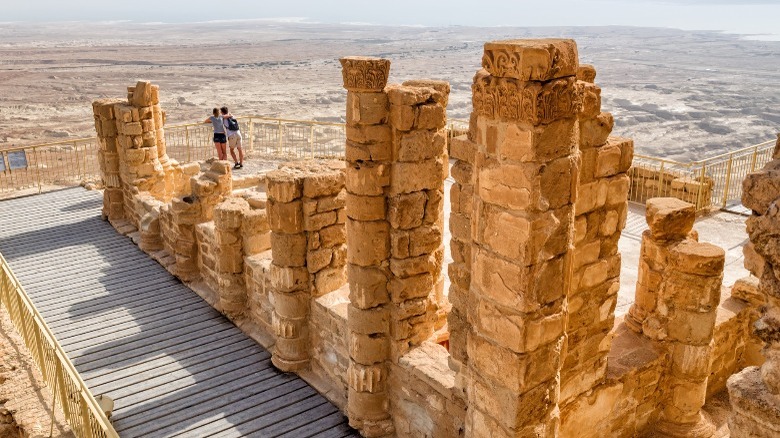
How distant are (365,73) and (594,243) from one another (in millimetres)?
3044

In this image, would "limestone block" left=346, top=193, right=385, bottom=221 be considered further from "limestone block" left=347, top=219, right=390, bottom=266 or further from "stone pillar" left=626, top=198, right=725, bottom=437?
"stone pillar" left=626, top=198, right=725, bottom=437

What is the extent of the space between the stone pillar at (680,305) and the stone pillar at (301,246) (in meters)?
4.02

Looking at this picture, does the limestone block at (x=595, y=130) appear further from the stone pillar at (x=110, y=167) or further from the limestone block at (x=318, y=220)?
the stone pillar at (x=110, y=167)

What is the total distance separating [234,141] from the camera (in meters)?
19.4

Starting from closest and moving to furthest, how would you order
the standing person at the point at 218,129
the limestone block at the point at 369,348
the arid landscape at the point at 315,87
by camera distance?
the limestone block at the point at 369,348 < the standing person at the point at 218,129 < the arid landscape at the point at 315,87

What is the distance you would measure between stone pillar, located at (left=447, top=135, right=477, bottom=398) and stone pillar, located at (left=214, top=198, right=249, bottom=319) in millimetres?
4373

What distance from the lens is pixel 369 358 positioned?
8.27 metres

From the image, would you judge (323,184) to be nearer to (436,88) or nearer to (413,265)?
(413,265)

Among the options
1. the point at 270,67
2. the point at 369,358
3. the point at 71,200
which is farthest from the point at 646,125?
the point at 270,67

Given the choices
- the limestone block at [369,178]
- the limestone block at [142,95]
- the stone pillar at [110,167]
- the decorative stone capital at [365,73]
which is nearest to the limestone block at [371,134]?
the limestone block at [369,178]

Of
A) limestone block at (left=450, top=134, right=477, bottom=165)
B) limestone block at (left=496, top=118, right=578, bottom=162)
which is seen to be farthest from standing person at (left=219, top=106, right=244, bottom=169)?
limestone block at (left=496, top=118, right=578, bottom=162)

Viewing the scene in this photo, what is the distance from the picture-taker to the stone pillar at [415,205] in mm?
7695

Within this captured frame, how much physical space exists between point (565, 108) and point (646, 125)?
39.4 m

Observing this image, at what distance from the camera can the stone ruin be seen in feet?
16.8
